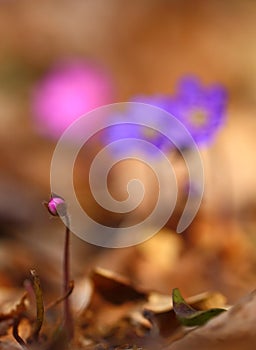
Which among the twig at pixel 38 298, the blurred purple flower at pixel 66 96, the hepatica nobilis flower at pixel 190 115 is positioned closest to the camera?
the twig at pixel 38 298

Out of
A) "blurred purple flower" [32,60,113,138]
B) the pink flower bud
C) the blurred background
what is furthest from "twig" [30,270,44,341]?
"blurred purple flower" [32,60,113,138]

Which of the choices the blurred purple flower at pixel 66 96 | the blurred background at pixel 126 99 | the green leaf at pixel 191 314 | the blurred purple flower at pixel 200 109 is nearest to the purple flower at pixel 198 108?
the blurred purple flower at pixel 200 109

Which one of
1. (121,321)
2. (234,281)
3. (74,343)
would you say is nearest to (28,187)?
(234,281)

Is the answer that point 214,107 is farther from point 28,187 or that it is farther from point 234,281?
point 28,187

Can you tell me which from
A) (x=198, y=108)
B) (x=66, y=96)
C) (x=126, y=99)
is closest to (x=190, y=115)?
(x=198, y=108)

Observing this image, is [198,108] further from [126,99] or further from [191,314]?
[126,99]

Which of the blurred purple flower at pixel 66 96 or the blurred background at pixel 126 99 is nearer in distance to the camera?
the blurred background at pixel 126 99

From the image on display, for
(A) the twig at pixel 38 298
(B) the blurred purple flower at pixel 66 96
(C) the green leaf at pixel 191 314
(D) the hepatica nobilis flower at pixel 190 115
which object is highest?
(B) the blurred purple flower at pixel 66 96

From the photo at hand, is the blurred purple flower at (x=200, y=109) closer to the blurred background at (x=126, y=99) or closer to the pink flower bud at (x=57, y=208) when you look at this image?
the blurred background at (x=126, y=99)
